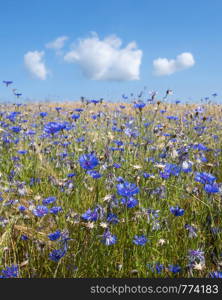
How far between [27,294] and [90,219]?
57 cm

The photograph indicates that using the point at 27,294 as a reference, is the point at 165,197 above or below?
above

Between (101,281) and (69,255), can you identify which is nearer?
(101,281)

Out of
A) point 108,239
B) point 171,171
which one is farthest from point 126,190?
point 171,171

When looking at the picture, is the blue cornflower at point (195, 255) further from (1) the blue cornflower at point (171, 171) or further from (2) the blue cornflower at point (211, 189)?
(1) the blue cornflower at point (171, 171)

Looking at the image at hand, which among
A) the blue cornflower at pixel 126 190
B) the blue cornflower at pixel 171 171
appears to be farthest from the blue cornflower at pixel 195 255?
the blue cornflower at pixel 171 171

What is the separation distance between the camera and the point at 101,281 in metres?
1.54

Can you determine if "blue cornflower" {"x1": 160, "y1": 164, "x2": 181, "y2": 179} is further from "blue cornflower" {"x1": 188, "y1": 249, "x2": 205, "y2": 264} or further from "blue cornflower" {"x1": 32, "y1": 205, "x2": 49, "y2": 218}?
"blue cornflower" {"x1": 32, "y1": 205, "x2": 49, "y2": 218}

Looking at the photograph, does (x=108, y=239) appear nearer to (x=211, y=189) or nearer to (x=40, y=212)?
(x=40, y=212)

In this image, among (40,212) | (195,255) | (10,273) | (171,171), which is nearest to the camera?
(10,273)

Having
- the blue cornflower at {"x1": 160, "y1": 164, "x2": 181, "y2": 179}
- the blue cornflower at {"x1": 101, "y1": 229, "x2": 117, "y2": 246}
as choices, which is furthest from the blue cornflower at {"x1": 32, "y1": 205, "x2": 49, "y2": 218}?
the blue cornflower at {"x1": 160, "y1": 164, "x2": 181, "y2": 179}

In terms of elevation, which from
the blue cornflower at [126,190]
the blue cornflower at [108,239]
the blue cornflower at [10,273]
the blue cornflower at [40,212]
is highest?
the blue cornflower at [126,190]

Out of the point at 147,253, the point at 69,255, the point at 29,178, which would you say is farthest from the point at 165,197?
the point at 29,178

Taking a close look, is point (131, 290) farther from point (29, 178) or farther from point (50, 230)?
point (29, 178)

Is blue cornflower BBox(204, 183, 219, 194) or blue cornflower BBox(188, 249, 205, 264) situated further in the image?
blue cornflower BBox(204, 183, 219, 194)
